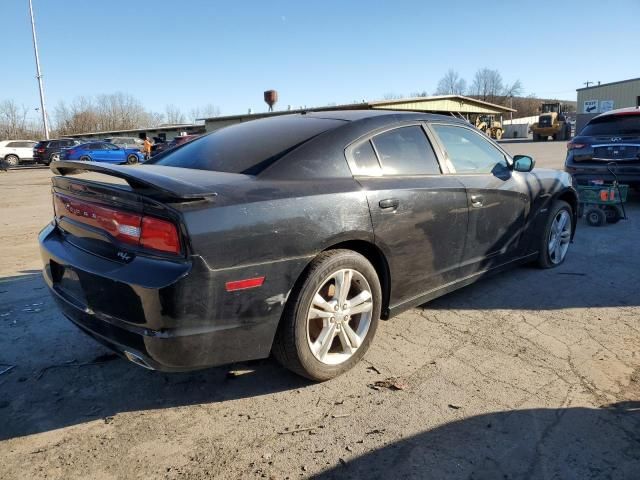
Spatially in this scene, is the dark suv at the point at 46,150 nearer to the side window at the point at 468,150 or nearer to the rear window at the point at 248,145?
the rear window at the point at 248,145

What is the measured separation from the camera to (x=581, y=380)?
9.49 feet

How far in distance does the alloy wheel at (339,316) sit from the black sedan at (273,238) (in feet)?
0.03

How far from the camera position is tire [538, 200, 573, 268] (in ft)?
15.9

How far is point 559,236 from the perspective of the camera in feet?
16.9

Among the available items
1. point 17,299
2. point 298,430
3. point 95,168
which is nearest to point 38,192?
point 17,299

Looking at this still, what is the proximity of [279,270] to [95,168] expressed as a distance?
3.89 ft

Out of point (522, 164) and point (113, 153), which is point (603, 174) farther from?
point (113, 153)

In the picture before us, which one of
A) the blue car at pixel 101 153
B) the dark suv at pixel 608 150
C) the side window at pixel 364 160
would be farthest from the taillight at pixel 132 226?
the blue car at pixel 101 153

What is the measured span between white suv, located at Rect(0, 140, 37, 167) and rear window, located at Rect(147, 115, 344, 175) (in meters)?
31.6

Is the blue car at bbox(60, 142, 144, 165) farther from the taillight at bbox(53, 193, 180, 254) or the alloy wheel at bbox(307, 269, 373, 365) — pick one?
the alloy wheel at bbox(307, 269, 373, 365)

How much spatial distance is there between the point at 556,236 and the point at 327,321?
3.36m

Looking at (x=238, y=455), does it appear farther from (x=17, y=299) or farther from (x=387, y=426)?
(x=17, y=299)

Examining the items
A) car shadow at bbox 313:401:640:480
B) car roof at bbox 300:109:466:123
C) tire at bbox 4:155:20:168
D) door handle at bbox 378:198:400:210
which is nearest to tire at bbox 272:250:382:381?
door handle at bbox 378:198:400:210

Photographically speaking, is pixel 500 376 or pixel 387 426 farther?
pixel 500 376
